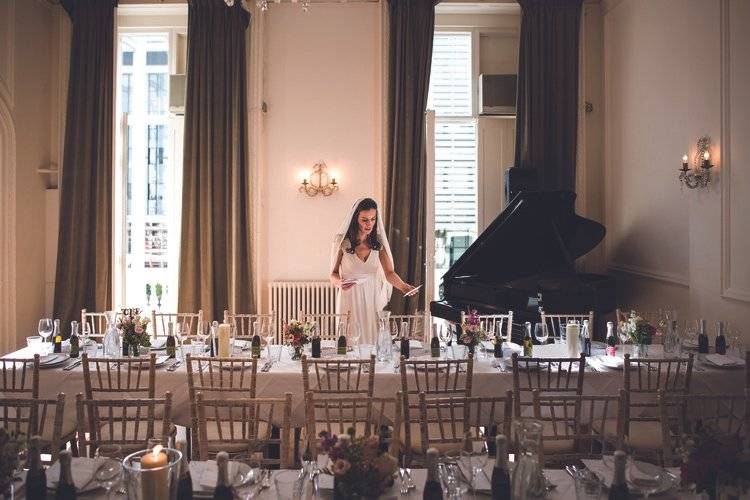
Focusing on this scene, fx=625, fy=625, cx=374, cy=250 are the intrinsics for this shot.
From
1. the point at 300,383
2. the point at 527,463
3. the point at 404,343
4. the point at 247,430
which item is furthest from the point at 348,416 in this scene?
the point at 527,463

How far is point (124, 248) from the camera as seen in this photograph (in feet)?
25.5

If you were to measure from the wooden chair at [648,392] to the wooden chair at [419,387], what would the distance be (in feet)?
2.96

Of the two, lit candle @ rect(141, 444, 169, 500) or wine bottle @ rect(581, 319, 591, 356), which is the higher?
wine bottle @ rect(581, 319, 591, 356)

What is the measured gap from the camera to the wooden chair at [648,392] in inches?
136

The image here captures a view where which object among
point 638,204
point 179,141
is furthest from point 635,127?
point 179,141

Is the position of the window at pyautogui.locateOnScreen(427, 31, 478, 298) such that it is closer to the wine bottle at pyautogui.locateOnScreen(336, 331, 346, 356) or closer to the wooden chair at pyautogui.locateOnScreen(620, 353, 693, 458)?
the wine bottle at pyautogui.locateOnScreen(336, 331, 346, 356)

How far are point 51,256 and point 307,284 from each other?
10.2ft

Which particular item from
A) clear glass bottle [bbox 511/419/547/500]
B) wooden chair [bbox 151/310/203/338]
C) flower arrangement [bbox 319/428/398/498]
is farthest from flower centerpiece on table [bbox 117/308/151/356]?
clear glass bottle [bbox 511/419/547/500]

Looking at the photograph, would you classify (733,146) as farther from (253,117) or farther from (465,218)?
(253,117)

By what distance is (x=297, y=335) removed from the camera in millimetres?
4164

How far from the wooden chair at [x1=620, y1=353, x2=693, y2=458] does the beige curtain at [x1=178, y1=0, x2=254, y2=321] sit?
4676mm

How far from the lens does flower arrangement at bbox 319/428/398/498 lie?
180 centimetres

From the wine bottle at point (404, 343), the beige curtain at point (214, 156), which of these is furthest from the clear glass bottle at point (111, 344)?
the beige curtain at point (214, 156)

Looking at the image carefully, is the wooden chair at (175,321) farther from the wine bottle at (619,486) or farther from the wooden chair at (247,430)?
the wine bottle at (619,486)
